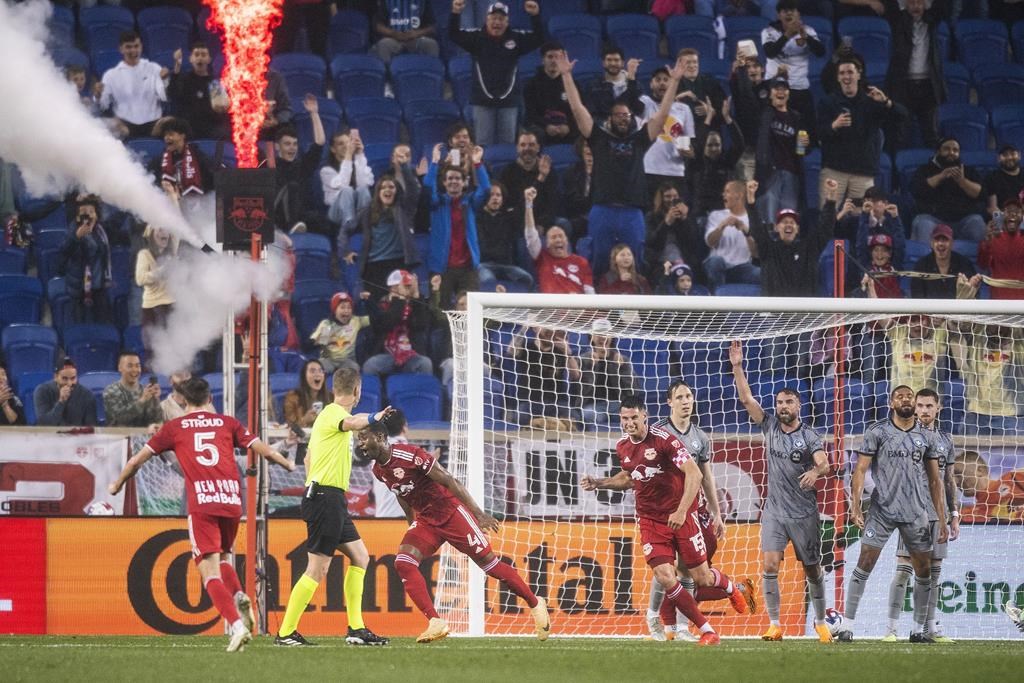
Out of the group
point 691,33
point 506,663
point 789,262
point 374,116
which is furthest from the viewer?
point 691,33

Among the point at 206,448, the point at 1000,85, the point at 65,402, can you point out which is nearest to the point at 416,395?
the point at 65,402

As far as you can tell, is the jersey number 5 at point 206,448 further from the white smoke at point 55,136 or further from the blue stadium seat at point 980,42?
the blue stadium seat at point 980,42

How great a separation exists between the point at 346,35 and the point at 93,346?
568 centimetres

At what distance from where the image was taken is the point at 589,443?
Result: 12.7 m

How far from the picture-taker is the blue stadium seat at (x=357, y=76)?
18281 mm

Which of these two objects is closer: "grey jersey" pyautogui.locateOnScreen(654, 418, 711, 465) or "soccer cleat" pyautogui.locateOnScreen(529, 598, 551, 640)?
"soccer cleat" pyautogui.locateOnScreen(529, 598, 551, 640)

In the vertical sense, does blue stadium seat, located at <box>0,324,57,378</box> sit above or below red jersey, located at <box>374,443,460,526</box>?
above

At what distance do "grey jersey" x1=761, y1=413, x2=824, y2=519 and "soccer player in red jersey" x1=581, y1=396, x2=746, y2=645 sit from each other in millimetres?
1215

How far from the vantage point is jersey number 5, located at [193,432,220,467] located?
888 centimetres

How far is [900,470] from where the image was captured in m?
10.9

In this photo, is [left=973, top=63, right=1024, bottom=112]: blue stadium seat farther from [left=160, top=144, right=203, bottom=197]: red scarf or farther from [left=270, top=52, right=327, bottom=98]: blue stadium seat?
[left=160, top=144, right=203, bottom=197]: red scarf

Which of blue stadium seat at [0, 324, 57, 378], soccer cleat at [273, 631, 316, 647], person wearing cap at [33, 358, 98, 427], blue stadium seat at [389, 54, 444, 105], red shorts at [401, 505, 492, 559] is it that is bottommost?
soccer cleat at [273, 631, 316, 647]

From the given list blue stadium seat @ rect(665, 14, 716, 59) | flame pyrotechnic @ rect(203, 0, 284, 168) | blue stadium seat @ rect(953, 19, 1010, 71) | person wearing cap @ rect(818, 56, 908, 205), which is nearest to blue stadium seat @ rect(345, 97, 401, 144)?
flame pyrotechnic @ rect(203, 0, 284, 168)

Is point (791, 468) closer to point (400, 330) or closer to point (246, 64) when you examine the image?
point (400, 330)
